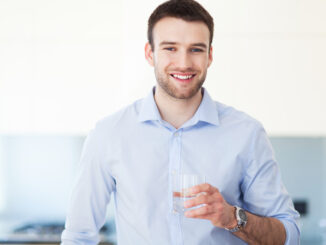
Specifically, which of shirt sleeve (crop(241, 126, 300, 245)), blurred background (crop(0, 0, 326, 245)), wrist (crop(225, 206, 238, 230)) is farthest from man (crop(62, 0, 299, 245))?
blurred background (crop(0, 0, 326, 245))

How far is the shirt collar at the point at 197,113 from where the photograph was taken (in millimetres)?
1464

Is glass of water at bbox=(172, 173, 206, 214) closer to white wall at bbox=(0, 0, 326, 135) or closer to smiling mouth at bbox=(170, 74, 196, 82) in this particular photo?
smiling mouth at bbox=(170, 74, 196, 82)

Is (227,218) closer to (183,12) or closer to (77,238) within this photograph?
(77,238)

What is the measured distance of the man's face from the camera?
142 cm

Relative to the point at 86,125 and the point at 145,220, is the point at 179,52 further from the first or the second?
the point at 86,125

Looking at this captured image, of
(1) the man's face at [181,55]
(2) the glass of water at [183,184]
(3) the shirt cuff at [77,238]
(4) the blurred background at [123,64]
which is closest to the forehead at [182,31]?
(1) the man's face at [181,55]

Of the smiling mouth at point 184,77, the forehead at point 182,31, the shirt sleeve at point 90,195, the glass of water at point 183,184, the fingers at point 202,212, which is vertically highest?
the forehead at point 182,31

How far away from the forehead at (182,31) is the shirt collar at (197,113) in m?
0.21

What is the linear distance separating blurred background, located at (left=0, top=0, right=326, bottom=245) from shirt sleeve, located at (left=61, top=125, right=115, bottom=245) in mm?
1294

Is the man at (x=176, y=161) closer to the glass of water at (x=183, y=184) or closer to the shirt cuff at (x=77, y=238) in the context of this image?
the shirt cuff at (x=77, y=238)

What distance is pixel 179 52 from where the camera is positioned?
1.42m

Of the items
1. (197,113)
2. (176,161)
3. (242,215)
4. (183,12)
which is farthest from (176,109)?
(242,215)

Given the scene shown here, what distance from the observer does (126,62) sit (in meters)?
2.78

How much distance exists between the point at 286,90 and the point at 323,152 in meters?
0.74
